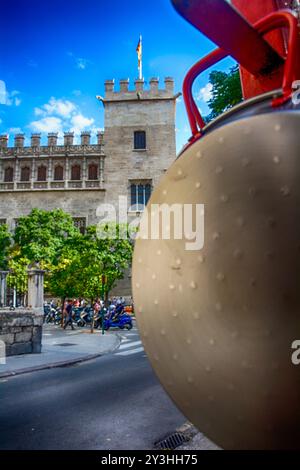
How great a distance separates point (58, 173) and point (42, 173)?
1570 mm

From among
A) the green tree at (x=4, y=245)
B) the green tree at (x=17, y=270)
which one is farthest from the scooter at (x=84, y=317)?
the green tree at (x=4, y=245)

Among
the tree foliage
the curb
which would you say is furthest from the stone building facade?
the curb

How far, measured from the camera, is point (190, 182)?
92 centimetres

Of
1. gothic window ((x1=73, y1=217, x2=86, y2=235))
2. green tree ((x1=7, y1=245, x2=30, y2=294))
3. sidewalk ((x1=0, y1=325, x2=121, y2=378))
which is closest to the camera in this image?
sidewalk ((x1=0, y1=325, x2=121, y2=378))

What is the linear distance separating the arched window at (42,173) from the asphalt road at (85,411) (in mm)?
28418

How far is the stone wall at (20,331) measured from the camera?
8703 millimetres

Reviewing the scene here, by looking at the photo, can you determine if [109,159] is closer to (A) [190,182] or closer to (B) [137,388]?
(B) [137,388]

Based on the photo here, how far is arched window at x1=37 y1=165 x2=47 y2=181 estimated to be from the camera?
32.6 meters

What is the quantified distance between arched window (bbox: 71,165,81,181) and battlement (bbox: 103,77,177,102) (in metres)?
7.11

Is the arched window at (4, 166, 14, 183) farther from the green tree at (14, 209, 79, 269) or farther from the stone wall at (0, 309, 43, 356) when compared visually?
the stone wall at (0, 309, 43, 356)

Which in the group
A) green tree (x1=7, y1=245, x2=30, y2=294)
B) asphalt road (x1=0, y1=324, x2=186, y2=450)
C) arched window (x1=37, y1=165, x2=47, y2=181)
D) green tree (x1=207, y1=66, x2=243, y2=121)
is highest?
arched window (x1=37, y1=165, x2=47, y2=181)

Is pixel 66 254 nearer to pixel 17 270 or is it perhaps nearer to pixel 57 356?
pixel 17 270

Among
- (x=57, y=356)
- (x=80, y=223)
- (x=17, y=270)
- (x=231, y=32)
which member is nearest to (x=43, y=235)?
(x=17, y=270)

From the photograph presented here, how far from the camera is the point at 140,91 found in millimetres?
32938
